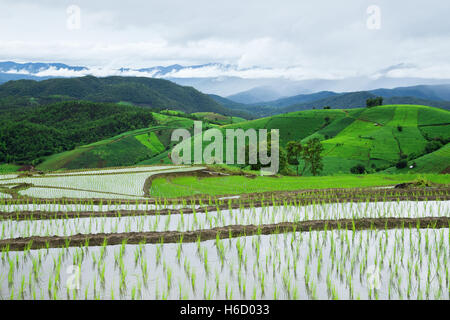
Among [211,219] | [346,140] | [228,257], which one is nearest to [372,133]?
[346,140]

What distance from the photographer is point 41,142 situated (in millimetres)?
125062

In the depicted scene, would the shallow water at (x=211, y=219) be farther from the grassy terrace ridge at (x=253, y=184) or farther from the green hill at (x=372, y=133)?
the green hill at (x=372, y=133)

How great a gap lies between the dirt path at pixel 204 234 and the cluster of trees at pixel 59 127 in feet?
391

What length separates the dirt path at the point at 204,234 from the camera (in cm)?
752

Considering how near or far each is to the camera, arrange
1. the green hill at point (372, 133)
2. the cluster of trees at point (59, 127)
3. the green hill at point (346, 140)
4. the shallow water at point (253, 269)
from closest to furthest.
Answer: the shallow water at point (253, 269), the green hill at point (346, 140), the green hill at point (372, 133), the cluster of trees at point (59, 127)

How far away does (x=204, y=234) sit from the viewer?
790 centimetres

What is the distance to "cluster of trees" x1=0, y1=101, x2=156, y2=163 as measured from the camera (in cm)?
12100

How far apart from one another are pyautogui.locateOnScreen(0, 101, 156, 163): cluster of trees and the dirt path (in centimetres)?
11916

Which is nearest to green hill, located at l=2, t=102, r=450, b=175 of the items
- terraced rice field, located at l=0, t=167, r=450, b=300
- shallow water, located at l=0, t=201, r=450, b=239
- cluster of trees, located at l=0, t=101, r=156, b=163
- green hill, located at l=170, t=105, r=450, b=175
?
green hill, located at l=170, t=105, r=450, b=175

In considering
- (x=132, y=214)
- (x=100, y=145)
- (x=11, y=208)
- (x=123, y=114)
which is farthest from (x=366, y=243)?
(x=123, y=114)

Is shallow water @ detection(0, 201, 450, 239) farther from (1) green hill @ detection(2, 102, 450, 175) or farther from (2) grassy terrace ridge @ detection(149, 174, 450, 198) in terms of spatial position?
(1) green hill @ detection(2, 102, 450, 175)

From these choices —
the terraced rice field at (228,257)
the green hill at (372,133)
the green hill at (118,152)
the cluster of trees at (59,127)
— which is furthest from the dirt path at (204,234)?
the cluster of trees at (59,127)

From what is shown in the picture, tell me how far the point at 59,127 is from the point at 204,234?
175 meters
